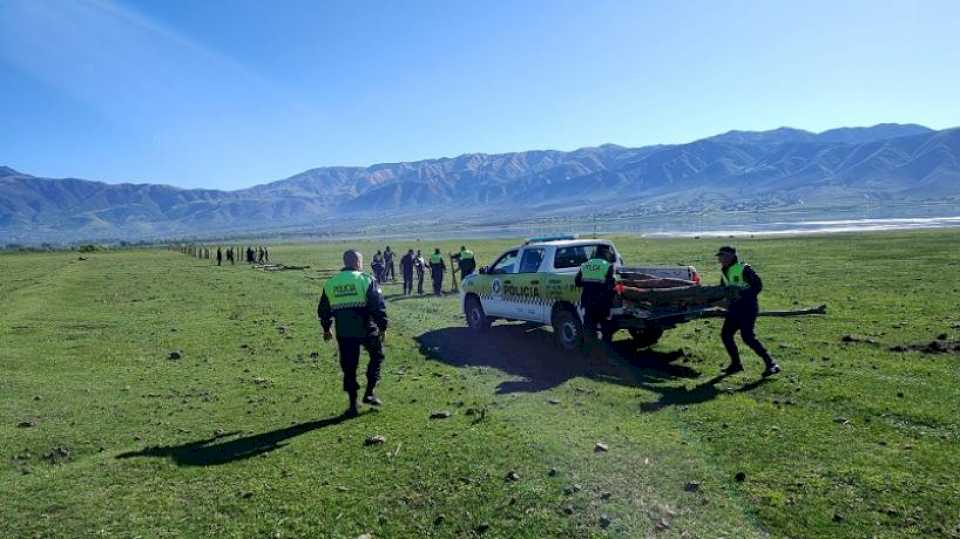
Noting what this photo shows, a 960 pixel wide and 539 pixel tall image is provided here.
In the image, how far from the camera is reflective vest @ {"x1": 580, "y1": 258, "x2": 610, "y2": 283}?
39.1 ft

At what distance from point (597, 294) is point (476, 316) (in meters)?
5.27

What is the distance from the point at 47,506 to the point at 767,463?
7509 millimetres

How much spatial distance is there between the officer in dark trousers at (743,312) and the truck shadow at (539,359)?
2.67 ft

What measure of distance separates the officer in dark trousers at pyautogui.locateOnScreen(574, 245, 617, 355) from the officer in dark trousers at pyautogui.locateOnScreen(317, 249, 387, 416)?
4.48 metres

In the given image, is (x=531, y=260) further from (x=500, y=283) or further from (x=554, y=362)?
(x=554, y=362)

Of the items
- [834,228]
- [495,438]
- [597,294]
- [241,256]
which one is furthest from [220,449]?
[834,228]

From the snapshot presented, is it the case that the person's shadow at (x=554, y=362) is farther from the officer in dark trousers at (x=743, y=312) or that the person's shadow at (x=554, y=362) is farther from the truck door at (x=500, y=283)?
the truck door at (x=500, y=283)

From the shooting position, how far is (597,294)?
12125 millimetres

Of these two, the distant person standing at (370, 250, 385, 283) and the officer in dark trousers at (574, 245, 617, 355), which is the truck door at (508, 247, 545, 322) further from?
the distant person standing at (370, 250, 385, 283)

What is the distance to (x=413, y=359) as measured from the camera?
13578 mm

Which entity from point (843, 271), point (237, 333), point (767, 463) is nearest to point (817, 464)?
point (767, 463)

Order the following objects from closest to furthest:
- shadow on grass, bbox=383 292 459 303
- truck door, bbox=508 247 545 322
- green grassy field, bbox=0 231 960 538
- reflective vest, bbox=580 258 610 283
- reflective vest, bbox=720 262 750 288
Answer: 1. green grassy field, bbox=0 231 960 538
2. reflective vest, bbox=720 262 750 288
3. reflective vest, bbox=580 258 610 283
4. truck door, bbox=508 247 545 322
5. shadow on grass, bbox=383 292 459 303

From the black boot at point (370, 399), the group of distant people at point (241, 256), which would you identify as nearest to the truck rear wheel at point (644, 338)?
the black boot at point (370, 399)

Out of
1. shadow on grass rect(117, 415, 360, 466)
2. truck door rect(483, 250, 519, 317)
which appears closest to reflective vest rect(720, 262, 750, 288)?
truck door rect(483, 250, 519, 317)
